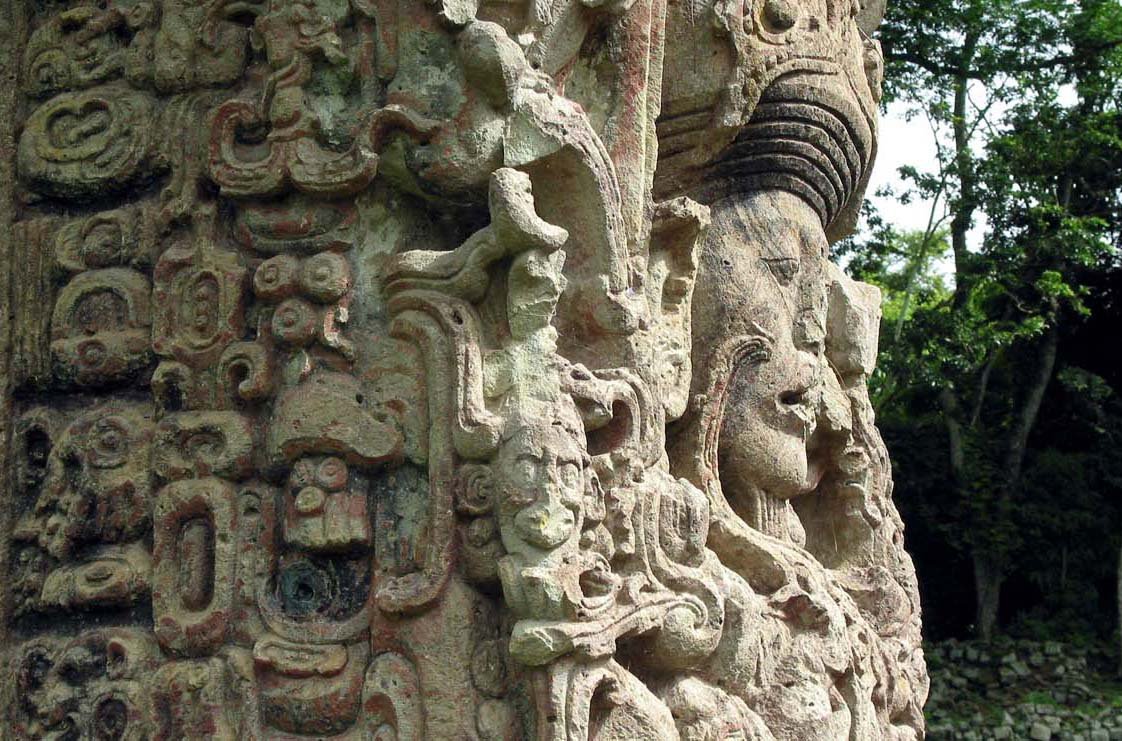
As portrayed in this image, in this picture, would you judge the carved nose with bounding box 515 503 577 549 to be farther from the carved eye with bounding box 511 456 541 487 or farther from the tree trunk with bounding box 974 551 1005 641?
the tree trunk with bounding box 974 551 1005 641

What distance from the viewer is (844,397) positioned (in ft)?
14.3

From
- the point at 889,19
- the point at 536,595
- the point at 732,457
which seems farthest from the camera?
the point at 889,19

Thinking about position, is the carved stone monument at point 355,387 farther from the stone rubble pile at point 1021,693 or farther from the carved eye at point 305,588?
the stone rubble pile at point 1021,693

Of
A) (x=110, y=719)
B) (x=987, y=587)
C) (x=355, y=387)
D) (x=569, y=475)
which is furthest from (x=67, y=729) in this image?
(x=987, y=587)

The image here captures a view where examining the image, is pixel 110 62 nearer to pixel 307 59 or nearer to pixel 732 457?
pixel 307 59

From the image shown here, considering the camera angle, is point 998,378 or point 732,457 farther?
point 998,378

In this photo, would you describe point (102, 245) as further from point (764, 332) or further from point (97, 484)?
point (764, 332)

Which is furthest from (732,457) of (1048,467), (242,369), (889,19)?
(1048,467)

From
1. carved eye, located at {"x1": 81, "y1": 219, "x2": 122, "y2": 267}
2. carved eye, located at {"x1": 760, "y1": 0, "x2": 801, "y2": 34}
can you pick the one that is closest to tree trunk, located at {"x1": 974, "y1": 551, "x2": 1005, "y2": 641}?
carved eye, located at {"x1": 760, "y1": 0, "x2": 801, "y2": 34}

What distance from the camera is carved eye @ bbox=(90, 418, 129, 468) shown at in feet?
10.3

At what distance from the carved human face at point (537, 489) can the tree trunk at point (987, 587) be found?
12038mm

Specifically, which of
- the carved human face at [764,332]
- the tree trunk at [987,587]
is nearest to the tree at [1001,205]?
the tree trunk at [987,587]

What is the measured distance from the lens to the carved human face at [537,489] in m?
2.79

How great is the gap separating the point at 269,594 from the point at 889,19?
11428 mm
